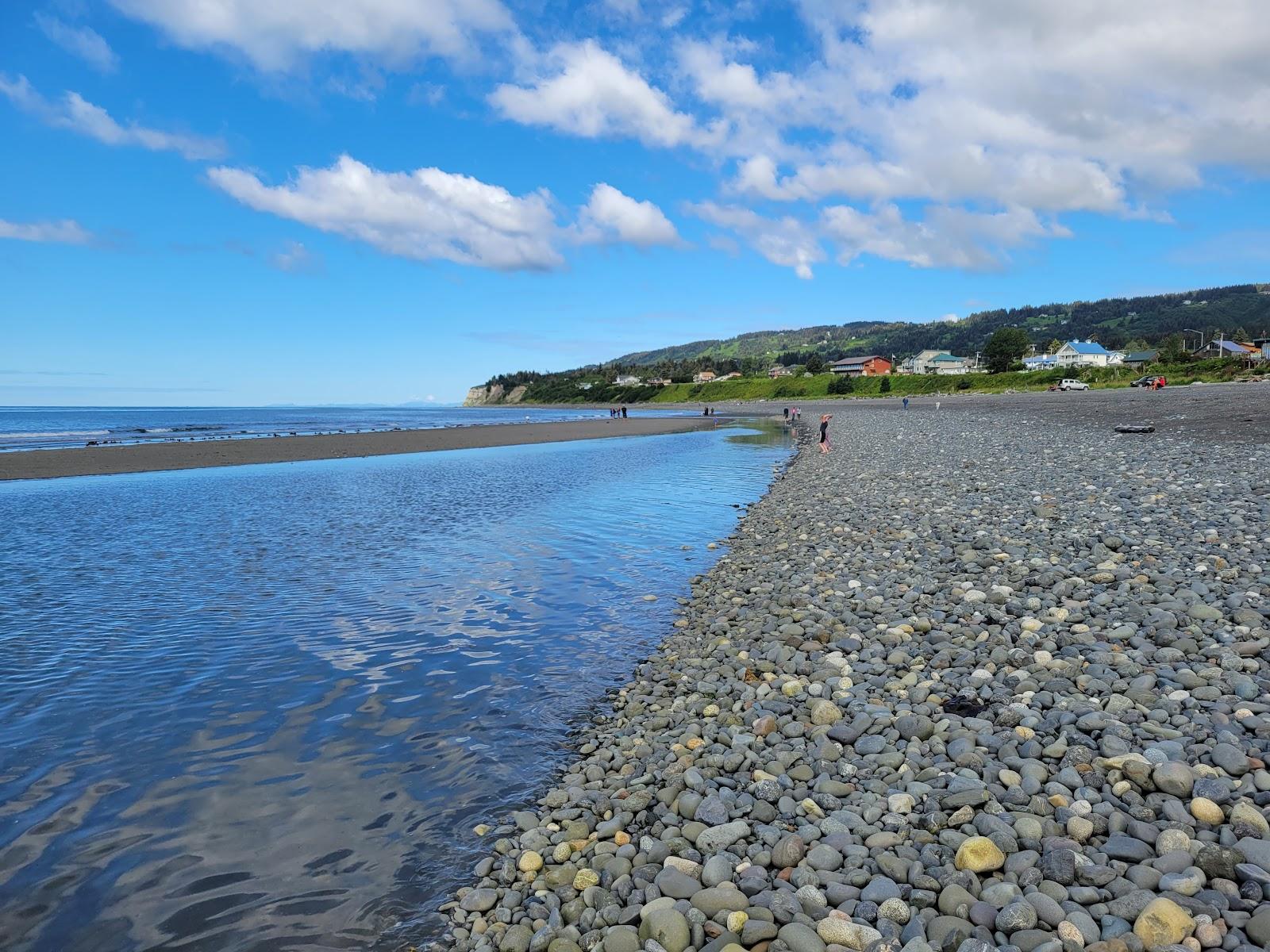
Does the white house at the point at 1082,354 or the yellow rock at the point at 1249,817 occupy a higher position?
the white house at the point at 1082,354

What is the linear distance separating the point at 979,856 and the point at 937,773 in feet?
3.41

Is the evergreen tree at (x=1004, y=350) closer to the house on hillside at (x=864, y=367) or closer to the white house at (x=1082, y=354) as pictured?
the white house at (x=1082, y=354)

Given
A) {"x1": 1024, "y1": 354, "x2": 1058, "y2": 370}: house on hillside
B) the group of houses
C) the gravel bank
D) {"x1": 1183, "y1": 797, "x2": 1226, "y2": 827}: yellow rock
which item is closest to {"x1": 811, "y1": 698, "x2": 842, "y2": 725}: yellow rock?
the gravel bank

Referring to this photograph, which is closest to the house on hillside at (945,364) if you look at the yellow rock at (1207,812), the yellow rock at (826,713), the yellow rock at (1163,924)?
the yellow rock at (826,713)

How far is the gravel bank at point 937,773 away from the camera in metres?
3.73

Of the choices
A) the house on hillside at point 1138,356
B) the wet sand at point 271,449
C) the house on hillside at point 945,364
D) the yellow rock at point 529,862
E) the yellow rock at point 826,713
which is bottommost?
the yellow rock at point 529,862

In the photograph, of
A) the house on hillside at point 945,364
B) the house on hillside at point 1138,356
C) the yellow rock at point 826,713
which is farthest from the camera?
the house on hillside at point 945,364

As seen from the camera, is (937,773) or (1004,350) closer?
(937,773)

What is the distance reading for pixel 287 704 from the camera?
8406mm

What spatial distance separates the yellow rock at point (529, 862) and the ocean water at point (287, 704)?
0.50 meters

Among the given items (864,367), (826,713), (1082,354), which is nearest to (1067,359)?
(1082,354)

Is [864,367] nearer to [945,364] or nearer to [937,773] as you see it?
[945,364]

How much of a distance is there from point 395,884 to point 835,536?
10910 mm

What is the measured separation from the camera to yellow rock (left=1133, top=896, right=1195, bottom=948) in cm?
328
